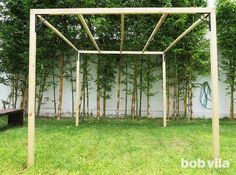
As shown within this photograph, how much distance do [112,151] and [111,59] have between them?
5091 mm

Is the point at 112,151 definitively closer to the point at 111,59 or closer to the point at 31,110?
the point at 31,110

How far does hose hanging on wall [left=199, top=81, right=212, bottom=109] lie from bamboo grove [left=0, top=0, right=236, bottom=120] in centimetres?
33

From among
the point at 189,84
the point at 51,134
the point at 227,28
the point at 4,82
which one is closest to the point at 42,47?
the point at 4,82

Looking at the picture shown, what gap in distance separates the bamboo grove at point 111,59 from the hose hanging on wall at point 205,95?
328 millimetres

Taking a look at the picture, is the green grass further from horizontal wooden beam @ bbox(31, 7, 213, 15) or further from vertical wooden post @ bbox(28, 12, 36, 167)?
horizontal wooden beam @ bbox(31, 7, 213, 15)

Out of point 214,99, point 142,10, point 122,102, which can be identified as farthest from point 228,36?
point 142,10

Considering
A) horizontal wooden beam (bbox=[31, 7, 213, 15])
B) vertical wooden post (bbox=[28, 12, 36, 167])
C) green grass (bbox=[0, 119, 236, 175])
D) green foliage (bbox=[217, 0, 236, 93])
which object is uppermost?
green foliage (bbox=[217, 0, 236, 93])

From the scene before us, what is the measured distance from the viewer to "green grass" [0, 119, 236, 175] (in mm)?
3701

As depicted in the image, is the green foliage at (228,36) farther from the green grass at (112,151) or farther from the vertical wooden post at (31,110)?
the vertical wooden post at (31,110)

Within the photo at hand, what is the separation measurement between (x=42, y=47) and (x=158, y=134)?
14.6ft

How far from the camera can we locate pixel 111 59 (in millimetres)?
9477

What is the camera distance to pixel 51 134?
6.20 m

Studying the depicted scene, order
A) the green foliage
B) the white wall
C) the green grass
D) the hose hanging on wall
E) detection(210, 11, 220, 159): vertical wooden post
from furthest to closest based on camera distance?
the hose hanging on wall → the white wall → the green foliage → detection(210, 11, 220, 159): vertical wooden post → the green grass

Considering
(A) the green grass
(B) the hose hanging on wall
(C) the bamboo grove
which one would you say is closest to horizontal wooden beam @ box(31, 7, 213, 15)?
(A) the green grass
